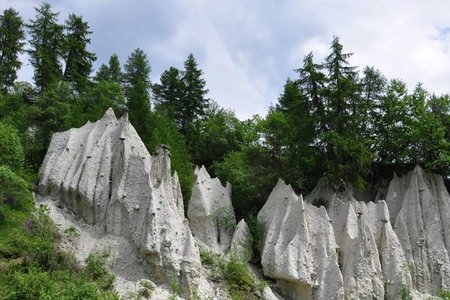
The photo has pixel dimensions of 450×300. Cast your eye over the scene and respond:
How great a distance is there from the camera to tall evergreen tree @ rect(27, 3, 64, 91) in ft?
136

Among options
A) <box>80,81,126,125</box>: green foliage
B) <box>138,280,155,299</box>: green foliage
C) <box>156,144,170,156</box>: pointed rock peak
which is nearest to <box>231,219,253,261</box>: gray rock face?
<box>156,144,170,156</box>: pointed rock peak

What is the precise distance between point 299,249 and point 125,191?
795cm

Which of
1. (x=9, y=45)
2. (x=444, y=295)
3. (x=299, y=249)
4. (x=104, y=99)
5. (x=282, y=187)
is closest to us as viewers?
(x=444, y=295)

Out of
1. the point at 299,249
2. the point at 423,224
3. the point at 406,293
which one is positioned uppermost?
the point at 423,224

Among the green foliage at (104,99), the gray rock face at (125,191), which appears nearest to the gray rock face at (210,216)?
the gray rock face at (125,191)

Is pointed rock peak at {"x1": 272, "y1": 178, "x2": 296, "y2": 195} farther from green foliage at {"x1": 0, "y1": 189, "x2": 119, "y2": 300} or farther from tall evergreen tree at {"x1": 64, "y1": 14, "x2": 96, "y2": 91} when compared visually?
tall evergreen tree at {"x1": 64, "y1": 14, "x2": 96, "y2": 91}

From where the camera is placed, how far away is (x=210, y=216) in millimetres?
26141

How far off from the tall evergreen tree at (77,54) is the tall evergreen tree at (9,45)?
141 inches

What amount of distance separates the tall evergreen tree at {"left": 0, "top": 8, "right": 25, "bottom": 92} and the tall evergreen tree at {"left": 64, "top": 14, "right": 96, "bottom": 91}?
3590 millimetres

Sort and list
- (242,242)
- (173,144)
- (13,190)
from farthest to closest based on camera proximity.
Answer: (173,144) → (242,242) → (13,190)

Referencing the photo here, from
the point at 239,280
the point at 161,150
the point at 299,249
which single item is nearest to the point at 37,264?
the point at 161,150

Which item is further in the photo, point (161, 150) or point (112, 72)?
point (112, 72)

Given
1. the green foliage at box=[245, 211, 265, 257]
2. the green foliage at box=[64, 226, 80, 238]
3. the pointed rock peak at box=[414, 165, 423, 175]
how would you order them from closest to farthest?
the green foliage at box=[64, 226, 80, 238]
the green foliage at box=[245, 211, 265, 257]
the pointed rock peak at box=[414, 165, 423, 175]

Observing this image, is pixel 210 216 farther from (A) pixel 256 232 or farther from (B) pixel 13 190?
(B) pixel 13 190
